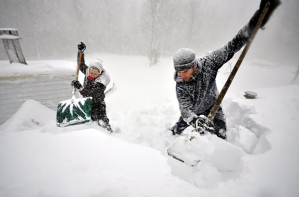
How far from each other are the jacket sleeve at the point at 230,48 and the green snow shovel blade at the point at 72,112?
240cm

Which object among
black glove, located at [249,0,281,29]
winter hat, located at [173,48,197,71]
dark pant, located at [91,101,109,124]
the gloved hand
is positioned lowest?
dark pant, located at [91,101,109,124]

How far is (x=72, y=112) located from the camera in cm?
247

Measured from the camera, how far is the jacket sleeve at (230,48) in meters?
1.59

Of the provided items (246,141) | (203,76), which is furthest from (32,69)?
(246,141)

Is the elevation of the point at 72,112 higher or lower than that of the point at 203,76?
lower

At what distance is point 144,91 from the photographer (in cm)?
743

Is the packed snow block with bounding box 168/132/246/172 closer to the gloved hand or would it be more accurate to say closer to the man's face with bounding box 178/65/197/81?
the gloved hand

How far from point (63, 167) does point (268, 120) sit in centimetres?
356

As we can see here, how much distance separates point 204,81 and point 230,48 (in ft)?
1.80

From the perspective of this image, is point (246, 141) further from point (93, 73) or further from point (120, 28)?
point (120, 28)

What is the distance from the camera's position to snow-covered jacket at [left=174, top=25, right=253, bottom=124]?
5.72 ft

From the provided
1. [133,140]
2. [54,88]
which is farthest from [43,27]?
[133,140]

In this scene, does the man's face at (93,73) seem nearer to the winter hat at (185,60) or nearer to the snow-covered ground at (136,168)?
the snow-covered ground at (136,168)

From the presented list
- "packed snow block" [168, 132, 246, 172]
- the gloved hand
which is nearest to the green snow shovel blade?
"packed snow block" [168, 132, 246, 172]
